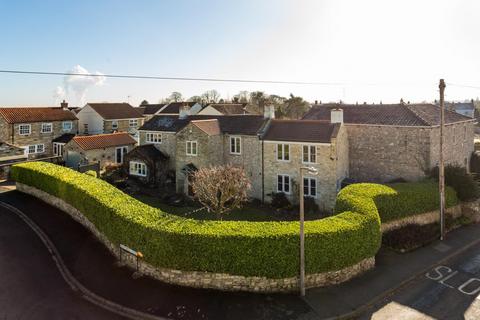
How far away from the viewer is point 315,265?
15883mm

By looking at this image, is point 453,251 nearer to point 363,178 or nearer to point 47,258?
point 363,178

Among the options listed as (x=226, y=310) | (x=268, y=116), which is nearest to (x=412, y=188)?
(x=268, y=116)

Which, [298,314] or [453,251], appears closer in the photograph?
[298,314]

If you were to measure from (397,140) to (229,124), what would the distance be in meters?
15.8

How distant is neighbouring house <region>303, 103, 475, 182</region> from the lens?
29.5 metres

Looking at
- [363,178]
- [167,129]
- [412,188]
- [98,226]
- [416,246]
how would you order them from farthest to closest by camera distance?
[167,129] → [363,178] → [412,188] → [416,246] → [98,226]

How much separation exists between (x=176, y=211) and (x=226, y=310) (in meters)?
16.2

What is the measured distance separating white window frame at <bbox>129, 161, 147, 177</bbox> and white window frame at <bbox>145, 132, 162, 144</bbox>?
3.57 metres

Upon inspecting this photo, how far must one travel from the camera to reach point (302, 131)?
30.4m

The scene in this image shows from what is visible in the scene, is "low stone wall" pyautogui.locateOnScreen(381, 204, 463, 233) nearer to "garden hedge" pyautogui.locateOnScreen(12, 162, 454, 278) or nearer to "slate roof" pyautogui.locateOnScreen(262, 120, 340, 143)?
"garden hedge" pyautogui.locateOnScreen(12, 162, 454, 278)

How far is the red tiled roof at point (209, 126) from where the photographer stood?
32903 millimetres

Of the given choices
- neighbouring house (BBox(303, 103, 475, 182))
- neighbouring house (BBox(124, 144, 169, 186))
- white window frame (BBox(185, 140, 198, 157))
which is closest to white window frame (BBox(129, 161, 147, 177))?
neighbouring house (BBox(124, 144, 169, 186))

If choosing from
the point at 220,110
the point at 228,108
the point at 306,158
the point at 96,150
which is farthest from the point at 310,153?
the point at 228,108

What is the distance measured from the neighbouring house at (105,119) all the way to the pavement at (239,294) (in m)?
34.6
